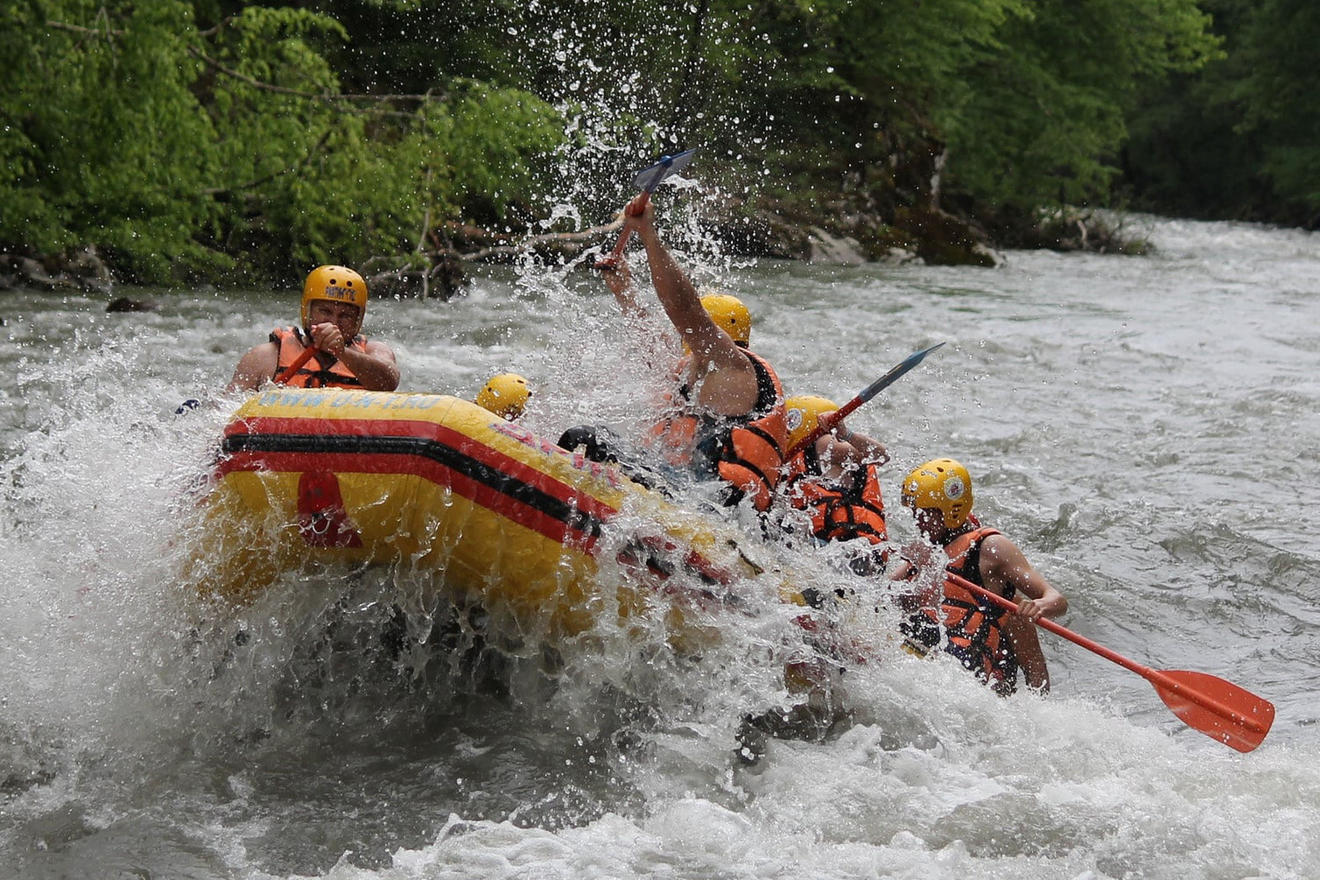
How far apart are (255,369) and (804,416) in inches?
92.4

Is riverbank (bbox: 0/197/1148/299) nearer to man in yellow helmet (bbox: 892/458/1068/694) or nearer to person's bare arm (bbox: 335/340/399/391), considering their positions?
person's bare arm (bbox: 335/340/399/391)

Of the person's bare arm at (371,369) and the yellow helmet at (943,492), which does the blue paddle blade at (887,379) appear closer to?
the yellow helmet at (943,492)

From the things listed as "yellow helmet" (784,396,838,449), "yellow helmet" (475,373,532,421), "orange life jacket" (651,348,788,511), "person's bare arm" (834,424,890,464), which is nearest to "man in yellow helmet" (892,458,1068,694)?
"yellow helmet" (784,396,838,449)

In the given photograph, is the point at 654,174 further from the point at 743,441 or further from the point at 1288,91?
the point at 1288,91

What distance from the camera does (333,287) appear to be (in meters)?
5.62

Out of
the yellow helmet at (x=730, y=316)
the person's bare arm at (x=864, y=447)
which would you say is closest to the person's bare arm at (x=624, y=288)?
A: the yellow helmet at (x=730, y=316)

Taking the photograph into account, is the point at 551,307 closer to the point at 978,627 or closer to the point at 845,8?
the point at 978,627

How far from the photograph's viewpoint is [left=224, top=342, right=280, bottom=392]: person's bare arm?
5582mm

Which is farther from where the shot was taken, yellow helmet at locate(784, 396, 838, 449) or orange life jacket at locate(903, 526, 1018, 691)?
yellow helmet at locate(784, 396, 838, 449)

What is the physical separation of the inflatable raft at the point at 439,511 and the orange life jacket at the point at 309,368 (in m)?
1.26

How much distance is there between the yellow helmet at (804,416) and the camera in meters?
6.17

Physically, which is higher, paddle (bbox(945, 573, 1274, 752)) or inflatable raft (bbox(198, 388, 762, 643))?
inflatable raft (bbox(198, 388, 762, 643))

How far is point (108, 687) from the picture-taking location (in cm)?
444

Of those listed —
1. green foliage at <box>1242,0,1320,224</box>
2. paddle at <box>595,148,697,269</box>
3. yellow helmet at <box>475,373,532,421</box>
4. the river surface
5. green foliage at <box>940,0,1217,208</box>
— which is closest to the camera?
the river surface
